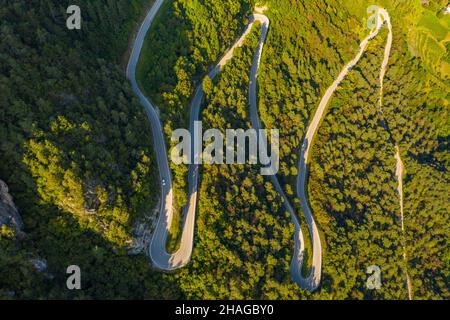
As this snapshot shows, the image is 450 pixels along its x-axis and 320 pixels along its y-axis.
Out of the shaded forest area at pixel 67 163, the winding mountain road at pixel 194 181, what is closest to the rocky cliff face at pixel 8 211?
the shaded forest area at pixel 67 163

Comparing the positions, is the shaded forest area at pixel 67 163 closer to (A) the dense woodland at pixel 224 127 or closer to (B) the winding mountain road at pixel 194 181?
(A) the dense woodland at pixel 224 127

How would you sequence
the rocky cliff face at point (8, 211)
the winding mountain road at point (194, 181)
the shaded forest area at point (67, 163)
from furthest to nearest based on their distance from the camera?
the winding mountain road at point (194, 181)
the shaded forest area at point (67, 163)
the rocky cliff face at point (8, 211)

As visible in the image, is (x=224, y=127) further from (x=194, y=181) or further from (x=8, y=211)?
(x=8, y=211)

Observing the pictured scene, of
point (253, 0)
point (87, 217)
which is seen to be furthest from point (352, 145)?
point (87, 217)

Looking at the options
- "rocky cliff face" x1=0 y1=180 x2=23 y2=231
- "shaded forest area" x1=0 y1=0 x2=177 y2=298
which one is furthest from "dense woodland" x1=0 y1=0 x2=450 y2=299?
"rocky cliff face" x1=0 y1=180 x2=23 y2=231

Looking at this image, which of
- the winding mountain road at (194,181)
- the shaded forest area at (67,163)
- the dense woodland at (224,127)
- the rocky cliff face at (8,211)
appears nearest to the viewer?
the rocky cliff face at (8,211)

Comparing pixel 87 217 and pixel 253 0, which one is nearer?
pixel 87 217
